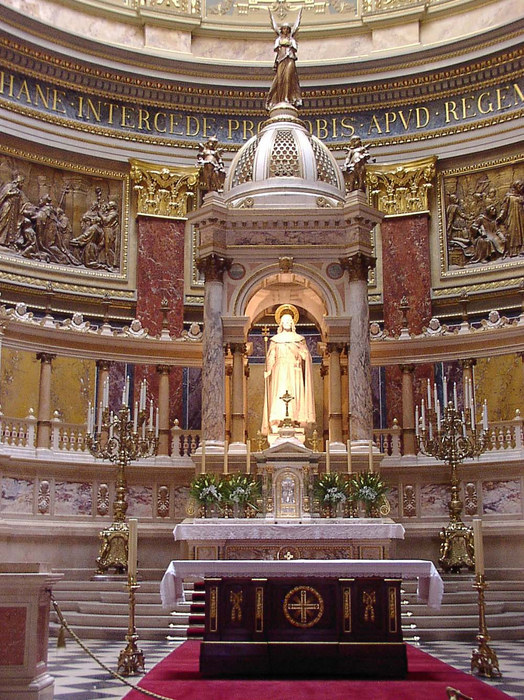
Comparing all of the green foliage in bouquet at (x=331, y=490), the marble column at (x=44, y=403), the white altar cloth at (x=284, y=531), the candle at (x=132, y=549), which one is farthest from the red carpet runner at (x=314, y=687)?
the marble column at (x=44, y=403)

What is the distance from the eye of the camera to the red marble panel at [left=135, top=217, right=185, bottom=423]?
68.8ft

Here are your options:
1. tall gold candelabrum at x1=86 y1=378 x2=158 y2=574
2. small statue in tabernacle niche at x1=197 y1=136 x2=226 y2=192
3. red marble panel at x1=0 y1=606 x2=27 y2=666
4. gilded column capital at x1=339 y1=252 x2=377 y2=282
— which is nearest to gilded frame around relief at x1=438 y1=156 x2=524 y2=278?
gilded column capital at x1=339 y1=252 x2=377 y2=282

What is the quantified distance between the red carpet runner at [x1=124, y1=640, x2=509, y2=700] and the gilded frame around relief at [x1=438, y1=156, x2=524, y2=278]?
13.0 meters

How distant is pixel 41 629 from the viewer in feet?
24.8

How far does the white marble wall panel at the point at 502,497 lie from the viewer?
601 inches

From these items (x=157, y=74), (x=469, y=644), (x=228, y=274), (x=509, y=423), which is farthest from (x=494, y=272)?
(x=469, y=644)

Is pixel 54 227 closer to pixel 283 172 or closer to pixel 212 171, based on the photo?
pixel 212 171

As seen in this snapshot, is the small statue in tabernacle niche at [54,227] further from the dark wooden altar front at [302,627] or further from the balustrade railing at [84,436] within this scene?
the dark wooden altar front at [302,627]

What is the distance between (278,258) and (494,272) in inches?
269

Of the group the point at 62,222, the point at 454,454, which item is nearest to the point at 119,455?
the point at 454,454

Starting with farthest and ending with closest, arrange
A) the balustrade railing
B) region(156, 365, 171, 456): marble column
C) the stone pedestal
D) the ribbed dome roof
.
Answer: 1. region(156, 365, 171, 456): marble column
2. the ribbed dome roof
3. the balustrade railing
4. the stone pedestal

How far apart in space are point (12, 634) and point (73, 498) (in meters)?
8.50

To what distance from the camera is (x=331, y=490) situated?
1309 centimetres

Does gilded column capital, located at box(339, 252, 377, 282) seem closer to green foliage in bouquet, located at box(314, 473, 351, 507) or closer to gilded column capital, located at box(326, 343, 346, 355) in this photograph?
gilded column capital, located at box(326, 343, 346, 355)
